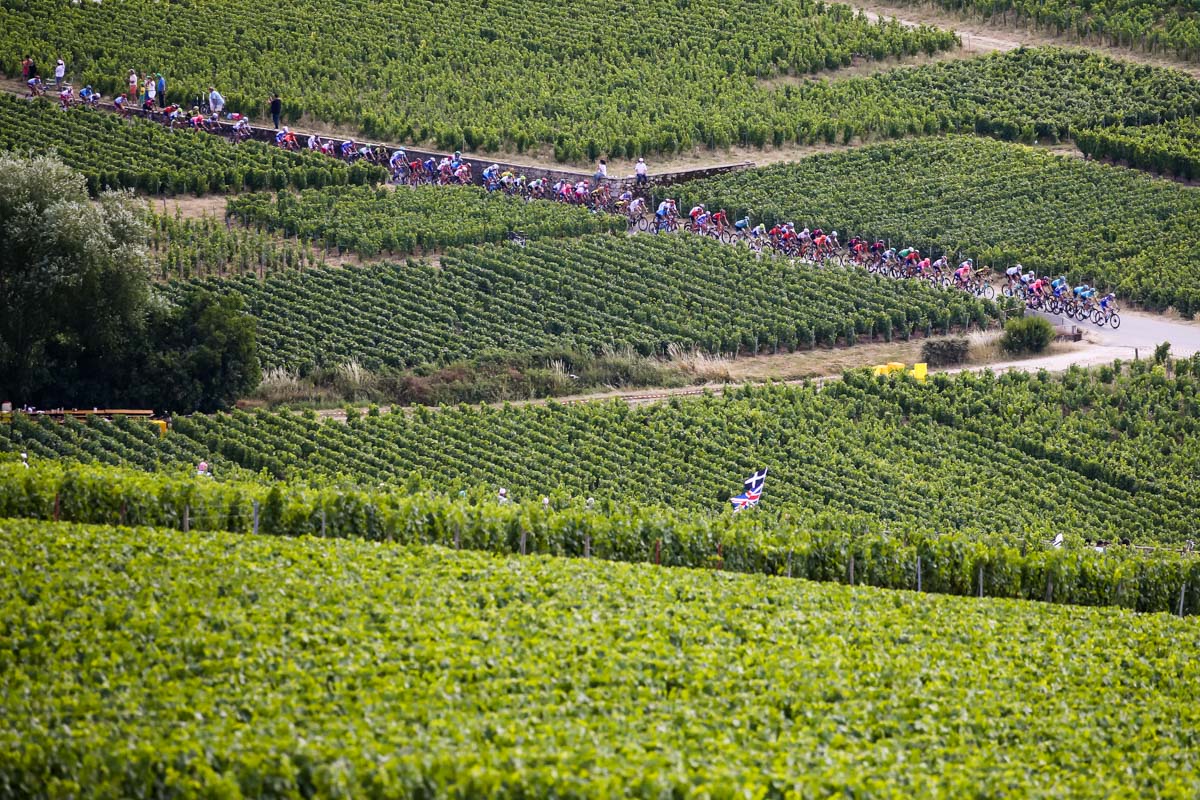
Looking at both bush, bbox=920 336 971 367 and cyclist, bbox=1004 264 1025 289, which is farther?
cyclist, bbox=1004 264 1025 289

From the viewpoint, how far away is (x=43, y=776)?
89.7 feet

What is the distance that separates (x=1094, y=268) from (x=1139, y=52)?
95.8 feet

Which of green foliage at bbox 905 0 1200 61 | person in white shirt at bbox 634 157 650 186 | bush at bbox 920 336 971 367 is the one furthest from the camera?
green foliage at bbox 905 0 1200 61

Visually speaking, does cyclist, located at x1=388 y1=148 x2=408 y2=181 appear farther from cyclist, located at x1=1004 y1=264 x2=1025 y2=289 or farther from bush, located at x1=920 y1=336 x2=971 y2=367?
cyclist, located at x1=1004 y1=264 x2=1025 y2=289

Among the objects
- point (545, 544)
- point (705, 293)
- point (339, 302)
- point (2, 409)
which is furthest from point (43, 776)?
point (705, 293)

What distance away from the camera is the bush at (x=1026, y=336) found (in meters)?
66.2

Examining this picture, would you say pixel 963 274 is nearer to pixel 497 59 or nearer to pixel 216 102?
pixel 497 59

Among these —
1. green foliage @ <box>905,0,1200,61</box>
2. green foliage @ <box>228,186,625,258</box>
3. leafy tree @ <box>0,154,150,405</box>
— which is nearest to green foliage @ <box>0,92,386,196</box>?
green foliage @ <box>228,186,625,258</box>

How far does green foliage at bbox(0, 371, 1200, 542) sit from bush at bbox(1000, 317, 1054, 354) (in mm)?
4963

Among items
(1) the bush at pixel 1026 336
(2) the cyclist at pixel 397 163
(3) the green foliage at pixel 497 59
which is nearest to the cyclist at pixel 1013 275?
(1) the bush at pixel 1026 336

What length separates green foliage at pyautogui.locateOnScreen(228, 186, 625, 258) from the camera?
69.2 m

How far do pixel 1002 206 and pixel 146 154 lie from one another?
113ft

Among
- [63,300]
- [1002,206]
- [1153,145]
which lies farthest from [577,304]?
[1153,145]

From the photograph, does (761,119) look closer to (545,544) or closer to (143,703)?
(545,544)
